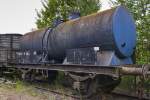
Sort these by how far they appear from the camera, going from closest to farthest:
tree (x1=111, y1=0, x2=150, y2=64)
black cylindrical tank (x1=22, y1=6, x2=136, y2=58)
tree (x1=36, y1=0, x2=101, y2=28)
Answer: black cylindrical tank (x1=22, y1=6, x2=136, y2=58)
tree (x1=111, y1=0, x2=150, y2=64)
tree (x1=36, y1=0, x2=101, y2=28)

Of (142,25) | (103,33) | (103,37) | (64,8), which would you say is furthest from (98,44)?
(64,8)

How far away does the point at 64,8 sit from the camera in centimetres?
2603

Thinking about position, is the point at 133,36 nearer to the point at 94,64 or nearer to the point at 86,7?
the point at 94,64

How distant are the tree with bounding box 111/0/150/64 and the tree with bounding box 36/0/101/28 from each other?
29.0 feet

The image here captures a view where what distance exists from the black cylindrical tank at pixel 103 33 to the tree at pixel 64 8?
10.3 meters

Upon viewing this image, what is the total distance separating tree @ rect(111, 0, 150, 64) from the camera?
15.7 meters

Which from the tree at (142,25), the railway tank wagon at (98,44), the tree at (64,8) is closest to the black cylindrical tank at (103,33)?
the railway tank wagon at (98,44)

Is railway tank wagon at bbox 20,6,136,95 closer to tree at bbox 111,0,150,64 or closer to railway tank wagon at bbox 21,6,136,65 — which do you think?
railway tank wagon at bbox 21,6,136,65

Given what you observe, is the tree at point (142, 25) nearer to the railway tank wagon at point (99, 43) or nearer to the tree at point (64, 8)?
the railway tank wagon at point (99, 43)

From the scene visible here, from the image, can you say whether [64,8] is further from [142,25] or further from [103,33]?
[103,33]

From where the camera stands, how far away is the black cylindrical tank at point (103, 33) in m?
12.3

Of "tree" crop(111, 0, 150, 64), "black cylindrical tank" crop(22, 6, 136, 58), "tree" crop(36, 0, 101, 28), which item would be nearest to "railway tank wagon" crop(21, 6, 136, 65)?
"black cylindrical tank" crop(22, 6, 136, 58)

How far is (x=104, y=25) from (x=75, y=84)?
102 inches

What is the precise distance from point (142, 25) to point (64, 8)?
35.9ft
